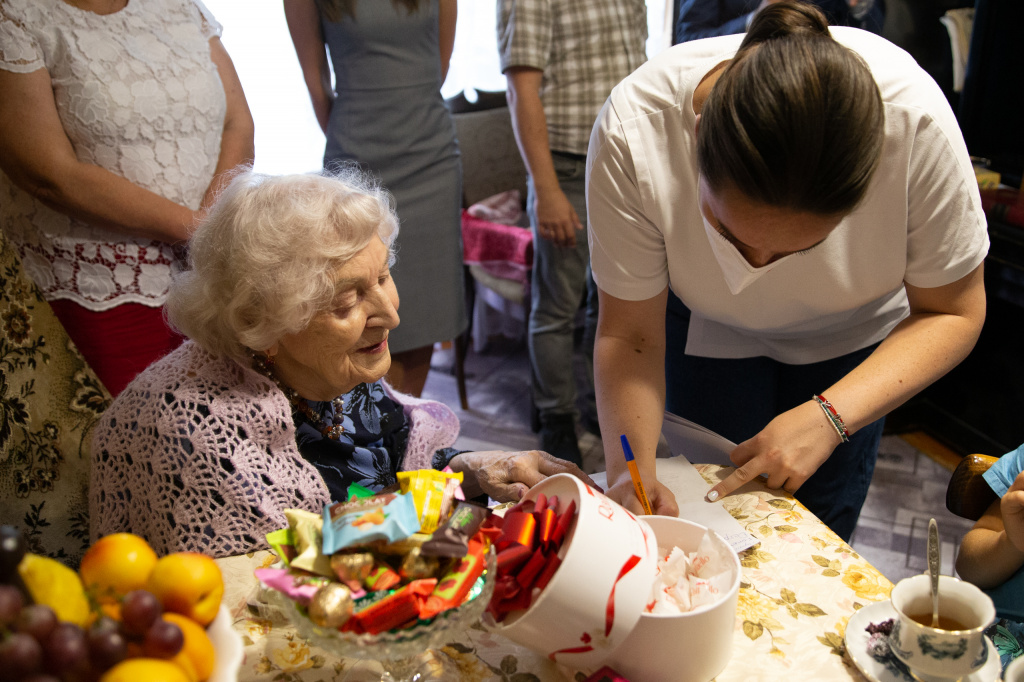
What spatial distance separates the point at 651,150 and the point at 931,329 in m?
0.53

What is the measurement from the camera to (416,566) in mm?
691

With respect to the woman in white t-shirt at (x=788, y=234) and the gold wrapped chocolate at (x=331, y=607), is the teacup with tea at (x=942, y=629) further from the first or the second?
the gold wrapped chocolate at (x=331, y=607)

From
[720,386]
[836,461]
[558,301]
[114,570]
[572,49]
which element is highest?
[572,49]

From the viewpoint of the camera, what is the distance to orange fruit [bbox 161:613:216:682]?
57 cm

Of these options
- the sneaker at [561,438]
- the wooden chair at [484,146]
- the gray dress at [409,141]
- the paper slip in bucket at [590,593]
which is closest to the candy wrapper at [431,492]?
the paper slip in bucket at [590,593]

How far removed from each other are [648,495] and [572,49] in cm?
183

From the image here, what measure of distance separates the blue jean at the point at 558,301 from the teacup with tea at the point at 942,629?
1.86m

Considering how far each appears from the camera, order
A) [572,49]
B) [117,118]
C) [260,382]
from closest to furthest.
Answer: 1. [260,382]
2. [117,118]
3. [572,49]

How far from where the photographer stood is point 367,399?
1418 millimetres

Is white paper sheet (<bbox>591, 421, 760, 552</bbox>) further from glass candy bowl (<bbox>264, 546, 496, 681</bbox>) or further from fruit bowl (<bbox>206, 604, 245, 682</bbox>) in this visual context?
fruit bowl (<bbox>206, 604, 245, 682</bbox>)

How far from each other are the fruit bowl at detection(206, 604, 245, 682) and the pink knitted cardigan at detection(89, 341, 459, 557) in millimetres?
430

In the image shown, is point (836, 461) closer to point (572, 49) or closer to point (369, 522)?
point (369, 522)

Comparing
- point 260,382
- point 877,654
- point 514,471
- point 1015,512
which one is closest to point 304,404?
point 260,382

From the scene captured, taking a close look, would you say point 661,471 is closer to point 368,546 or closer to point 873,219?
point 873,219
